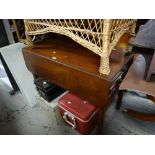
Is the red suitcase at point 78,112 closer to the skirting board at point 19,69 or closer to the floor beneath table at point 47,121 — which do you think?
the floor beneath table at point 47,121

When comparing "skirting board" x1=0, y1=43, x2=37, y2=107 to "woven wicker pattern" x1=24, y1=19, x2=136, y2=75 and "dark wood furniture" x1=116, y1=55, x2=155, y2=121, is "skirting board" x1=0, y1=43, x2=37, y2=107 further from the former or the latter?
"dark wood furniture" x1=116, y1=55, x2=155, y2=121

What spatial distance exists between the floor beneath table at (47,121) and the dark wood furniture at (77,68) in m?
0.34

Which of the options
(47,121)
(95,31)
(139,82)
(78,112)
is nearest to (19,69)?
(47,121)

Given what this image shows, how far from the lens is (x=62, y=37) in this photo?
1394 millimetres

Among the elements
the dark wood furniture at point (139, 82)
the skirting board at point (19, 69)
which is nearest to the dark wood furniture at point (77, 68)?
the dark wood furniture at point (139, 82)

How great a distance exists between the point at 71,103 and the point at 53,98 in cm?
23

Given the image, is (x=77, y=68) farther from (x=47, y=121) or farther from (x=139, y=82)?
(x=47, y=121)

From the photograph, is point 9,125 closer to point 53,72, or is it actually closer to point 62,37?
point 53,72

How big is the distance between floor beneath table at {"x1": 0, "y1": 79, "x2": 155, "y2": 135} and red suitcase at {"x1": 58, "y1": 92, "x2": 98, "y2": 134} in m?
0.15

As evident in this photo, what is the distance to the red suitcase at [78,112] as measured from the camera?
1145mm

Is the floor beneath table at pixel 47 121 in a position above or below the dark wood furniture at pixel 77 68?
below

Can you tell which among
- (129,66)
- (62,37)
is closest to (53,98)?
(62,37)

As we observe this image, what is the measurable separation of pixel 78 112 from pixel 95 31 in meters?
0.64

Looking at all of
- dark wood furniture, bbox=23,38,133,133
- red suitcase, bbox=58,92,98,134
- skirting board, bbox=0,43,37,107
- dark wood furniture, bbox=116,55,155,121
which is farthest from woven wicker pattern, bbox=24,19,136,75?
skirting board, bbox=0,43,37,107
